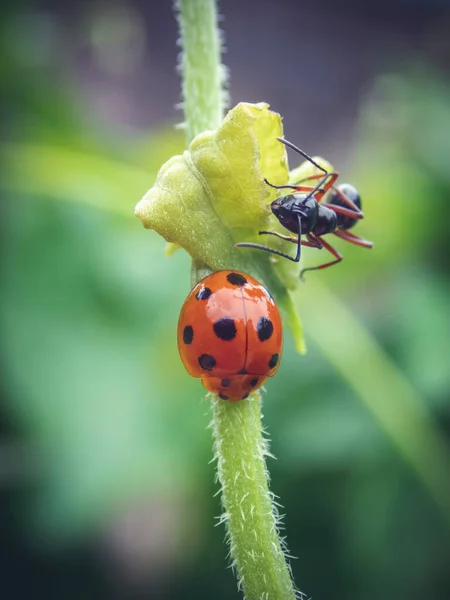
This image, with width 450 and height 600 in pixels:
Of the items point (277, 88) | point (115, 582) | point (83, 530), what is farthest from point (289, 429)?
point (277, 88)

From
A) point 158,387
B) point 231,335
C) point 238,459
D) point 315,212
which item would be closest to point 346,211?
point 315,212

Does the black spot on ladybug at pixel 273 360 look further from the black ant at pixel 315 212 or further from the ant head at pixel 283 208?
the ant head at pixel 283 208

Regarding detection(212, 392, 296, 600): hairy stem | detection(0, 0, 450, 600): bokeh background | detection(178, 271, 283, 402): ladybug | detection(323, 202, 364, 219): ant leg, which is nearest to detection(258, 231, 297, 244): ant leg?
detection(178, 271, 283, 402): ladybug

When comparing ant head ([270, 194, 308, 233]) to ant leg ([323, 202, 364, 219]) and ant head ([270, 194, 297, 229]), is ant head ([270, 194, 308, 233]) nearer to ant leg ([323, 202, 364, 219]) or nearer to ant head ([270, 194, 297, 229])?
ant head ([270, 194, 297, 229])

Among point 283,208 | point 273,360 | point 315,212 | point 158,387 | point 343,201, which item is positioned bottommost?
point 273,360

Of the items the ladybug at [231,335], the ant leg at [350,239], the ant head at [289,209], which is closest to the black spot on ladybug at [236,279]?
the ladybug at [231,335]

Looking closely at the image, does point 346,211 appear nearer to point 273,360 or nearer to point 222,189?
point 273,360
